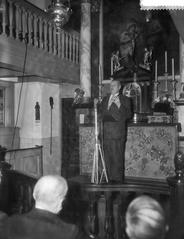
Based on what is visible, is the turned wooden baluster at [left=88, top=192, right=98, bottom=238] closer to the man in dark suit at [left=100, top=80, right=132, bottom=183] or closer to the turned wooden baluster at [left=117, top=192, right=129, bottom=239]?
the turned wooden baluster at [left=117, top=192, right=129, bottom=239]

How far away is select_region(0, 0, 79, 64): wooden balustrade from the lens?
7.73 metres

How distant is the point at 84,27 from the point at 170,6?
22.9 ft

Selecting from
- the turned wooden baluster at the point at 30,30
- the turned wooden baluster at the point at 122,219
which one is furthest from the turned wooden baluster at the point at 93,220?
the turned wooden baluster at the point at 30,30

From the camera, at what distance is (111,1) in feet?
36.1

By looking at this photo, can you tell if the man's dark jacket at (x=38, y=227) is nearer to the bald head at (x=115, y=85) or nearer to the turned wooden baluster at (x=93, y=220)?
the turned wooden baluster at (x=93, y=220)

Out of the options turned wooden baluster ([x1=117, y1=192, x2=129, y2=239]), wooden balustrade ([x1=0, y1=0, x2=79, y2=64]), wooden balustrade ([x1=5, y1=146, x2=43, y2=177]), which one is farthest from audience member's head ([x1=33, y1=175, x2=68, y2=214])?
wooden balustrade ([x1=5, y1=146, x2=43, y2=177])

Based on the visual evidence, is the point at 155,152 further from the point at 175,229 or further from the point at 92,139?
the point at 175,229

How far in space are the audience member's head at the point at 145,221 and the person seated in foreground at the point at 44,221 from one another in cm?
60

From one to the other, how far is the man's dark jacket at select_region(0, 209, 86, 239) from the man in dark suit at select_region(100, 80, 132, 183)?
3871 mm

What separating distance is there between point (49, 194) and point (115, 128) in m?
3.97

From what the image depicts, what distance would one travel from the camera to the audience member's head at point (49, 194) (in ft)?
7.17

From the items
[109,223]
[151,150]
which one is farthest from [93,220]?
[151,150]

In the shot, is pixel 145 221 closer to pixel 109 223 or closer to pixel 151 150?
pixel 109 223

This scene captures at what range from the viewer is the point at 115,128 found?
20.0ft
